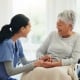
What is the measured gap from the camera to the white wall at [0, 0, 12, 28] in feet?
9.37

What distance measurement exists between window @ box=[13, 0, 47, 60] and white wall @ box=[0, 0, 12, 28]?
8 cm

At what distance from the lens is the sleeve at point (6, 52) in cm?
192

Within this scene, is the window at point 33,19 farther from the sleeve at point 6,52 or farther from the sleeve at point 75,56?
the sleeve at point 6,52

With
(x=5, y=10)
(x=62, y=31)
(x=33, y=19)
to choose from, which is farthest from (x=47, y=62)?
(x=5, y=10)

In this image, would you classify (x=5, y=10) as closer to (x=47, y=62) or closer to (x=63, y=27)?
(x=63, y=27)

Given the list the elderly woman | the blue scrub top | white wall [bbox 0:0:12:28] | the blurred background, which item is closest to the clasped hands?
the elderly woman

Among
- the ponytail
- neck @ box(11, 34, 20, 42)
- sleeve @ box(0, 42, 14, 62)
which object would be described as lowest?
sleeve @ box(0, 42, 14, 62)

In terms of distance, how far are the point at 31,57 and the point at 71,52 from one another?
2.73 ft

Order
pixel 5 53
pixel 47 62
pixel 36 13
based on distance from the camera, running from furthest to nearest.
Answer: pixel 36 13 < pixel 47 62 < pixel 5 53

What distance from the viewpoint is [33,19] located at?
2963 millimetres

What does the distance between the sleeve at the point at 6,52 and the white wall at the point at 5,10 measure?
0.99 metres

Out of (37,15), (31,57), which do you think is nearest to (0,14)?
(37,15)

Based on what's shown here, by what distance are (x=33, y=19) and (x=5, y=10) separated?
0.40 meters

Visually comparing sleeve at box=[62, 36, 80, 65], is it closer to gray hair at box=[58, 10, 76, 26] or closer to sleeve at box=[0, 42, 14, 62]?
gray hair at box=[58, 10, 76, 26]
